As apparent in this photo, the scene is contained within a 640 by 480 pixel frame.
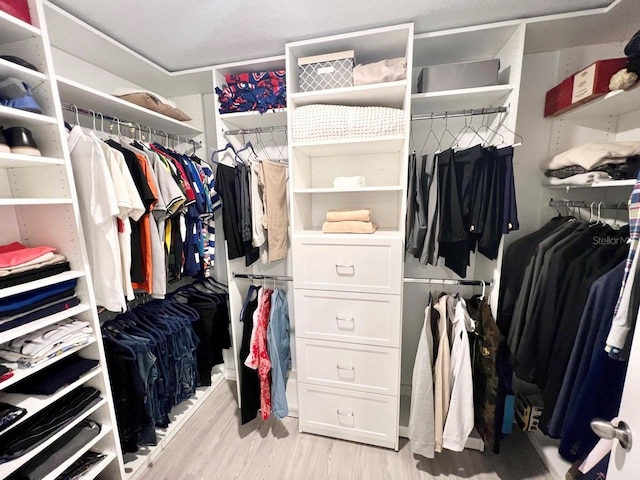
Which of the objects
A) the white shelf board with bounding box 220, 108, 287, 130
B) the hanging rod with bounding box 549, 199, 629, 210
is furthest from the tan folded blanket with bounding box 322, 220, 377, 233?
the hanging rod with bounding box 549, 199, 629, 210

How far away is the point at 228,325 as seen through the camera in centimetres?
218

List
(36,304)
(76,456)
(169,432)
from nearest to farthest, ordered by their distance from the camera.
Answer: (36,304)
(76,456)
(169,432)

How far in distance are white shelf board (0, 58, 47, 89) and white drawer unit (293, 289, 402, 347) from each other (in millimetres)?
1445

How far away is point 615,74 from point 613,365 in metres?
1.21

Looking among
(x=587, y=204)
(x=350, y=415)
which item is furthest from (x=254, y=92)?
(x=350, y=415)

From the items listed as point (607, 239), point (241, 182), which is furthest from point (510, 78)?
point (241, 182)

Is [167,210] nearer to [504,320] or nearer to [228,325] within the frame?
[228,325]

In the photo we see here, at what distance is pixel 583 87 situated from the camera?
1.36 meters

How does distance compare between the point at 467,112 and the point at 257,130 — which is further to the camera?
the point at 257,130

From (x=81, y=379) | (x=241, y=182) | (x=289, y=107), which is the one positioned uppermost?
(x=289, y=107)

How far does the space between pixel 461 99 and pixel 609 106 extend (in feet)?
2.33

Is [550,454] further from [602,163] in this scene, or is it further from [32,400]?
[32,400]

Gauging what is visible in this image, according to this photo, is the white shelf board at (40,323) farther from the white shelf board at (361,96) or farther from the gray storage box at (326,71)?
the gray storage box at (326,71)

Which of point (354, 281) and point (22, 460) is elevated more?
point (354, 281)
